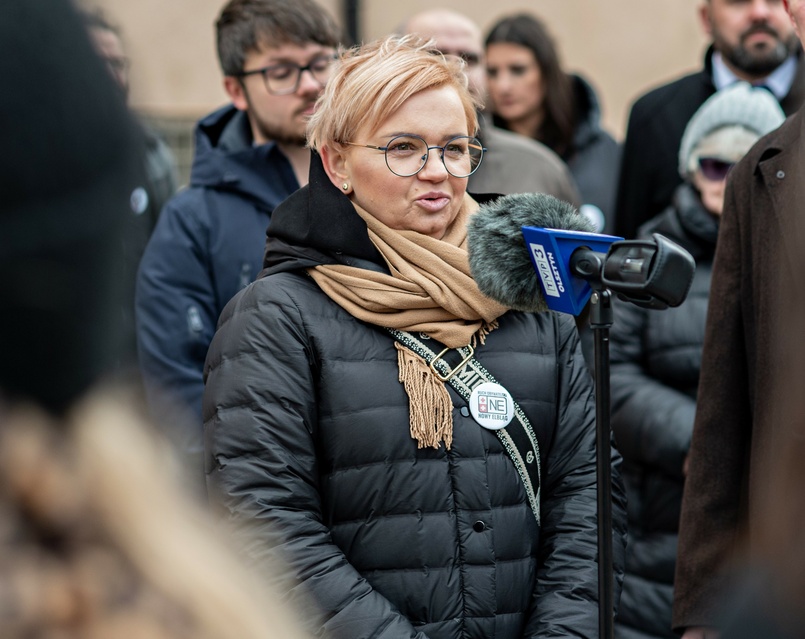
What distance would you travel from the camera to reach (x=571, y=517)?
A: 275 cm

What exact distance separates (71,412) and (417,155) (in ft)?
6.78

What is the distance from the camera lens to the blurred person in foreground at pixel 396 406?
2.53 metres

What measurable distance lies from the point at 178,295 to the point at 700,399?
1638mm

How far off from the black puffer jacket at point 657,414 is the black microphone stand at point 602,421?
5.26 feet

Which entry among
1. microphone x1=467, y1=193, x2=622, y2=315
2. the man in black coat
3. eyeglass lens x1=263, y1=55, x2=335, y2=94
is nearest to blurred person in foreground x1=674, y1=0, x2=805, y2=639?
microphone x1=467, y1=193, x2=622, y2=315

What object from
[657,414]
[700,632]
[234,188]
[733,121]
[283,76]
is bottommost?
[700,632]

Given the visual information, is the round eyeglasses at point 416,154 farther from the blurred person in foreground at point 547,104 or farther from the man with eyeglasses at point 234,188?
the blurred person in foreground at point 547,104

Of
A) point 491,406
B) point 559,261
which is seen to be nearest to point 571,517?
point 491,406

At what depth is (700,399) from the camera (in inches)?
125

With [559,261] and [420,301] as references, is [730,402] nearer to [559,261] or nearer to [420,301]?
[420,301]

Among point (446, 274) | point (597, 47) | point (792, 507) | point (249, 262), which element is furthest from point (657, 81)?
point (792, 507)

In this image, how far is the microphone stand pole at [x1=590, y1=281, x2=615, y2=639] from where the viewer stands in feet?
6.93

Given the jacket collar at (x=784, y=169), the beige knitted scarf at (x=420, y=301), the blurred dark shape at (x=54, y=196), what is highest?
the blurred dark shape at (x=54, y=196)

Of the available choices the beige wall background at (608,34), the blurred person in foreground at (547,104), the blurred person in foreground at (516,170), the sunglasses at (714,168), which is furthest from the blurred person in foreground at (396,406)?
the beige wall background at (608,34)
